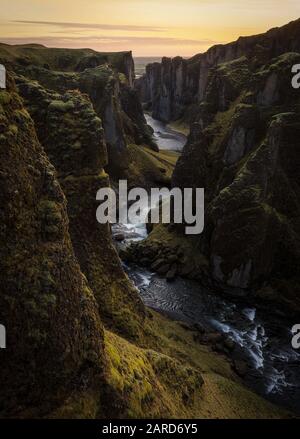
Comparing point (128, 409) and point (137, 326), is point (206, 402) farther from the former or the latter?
point (128, 409)

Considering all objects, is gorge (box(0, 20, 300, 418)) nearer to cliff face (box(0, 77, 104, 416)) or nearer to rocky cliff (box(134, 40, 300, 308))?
cliff face (box(0, 77, 104, 416))

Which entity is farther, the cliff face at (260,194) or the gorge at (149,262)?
the cliff face at (260,194)

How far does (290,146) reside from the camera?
7162 cm

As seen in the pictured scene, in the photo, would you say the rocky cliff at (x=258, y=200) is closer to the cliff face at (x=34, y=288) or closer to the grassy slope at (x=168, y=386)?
the grassy slope at (x=168, y=386)

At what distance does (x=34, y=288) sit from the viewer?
21.9m

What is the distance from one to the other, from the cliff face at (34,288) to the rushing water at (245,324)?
1232 inches

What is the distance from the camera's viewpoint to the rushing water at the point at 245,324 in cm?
4944

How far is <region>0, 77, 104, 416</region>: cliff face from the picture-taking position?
69.1 feet

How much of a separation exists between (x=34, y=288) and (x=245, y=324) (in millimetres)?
44767

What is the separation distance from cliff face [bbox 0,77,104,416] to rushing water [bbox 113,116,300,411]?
31.3 m

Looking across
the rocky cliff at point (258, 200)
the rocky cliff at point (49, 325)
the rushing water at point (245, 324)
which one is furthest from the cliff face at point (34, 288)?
the rocky cliff at point (258, 200)
